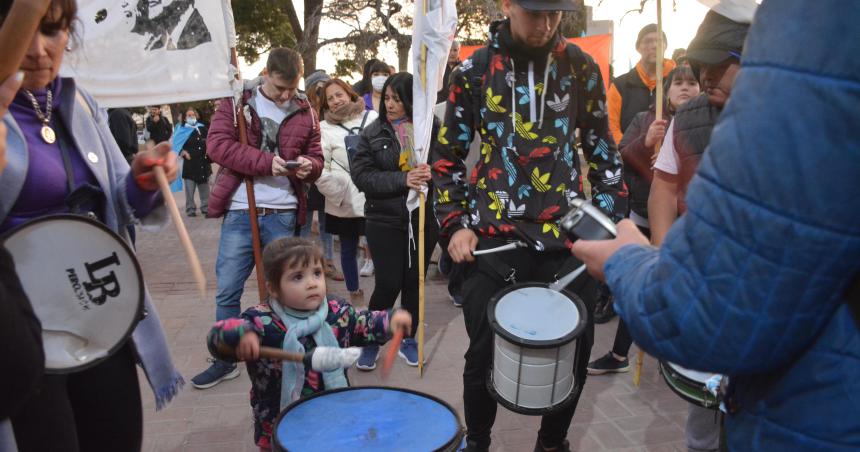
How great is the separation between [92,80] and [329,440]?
2.85 m

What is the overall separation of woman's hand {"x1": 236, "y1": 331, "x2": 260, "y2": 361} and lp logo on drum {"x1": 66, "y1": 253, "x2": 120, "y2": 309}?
57cm

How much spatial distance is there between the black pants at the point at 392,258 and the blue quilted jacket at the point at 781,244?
3.32m

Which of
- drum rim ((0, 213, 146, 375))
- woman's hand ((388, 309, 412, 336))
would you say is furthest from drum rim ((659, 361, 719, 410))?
drum rim ((0, 213, 146, 375))

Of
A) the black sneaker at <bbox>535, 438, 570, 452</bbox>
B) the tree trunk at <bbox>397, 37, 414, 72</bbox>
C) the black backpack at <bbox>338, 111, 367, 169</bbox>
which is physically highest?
the black backpack at <bbox>338, 111, 367, 169</bbox>

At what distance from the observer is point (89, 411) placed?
196cm

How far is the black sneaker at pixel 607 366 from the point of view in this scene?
4328mm

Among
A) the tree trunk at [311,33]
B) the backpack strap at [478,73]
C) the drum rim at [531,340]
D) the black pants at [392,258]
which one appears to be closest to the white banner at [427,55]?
the black pants at [392,258]

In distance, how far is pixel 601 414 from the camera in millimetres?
3752

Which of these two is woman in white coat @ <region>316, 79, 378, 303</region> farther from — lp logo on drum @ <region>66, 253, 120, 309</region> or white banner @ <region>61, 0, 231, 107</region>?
lp logo on drum @ <region>66, 253, 120, 309</region>

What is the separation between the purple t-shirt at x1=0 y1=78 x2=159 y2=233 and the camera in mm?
1812

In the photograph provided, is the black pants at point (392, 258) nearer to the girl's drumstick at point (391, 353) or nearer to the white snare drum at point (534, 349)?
the white snare drum at point (534, 349)

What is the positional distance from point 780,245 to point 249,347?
1.85m

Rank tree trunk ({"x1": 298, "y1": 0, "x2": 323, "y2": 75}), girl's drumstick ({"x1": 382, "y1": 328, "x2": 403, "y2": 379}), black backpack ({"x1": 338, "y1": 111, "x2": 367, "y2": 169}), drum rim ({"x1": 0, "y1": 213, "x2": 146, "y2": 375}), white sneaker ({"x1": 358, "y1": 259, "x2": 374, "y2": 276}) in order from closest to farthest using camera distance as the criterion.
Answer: drum rim ({"x1": 0, "y1": 213, "x2": 146, "y2": 375}) → girl's drumstick ({"x1": 382, "y1": 328, "x2": 403, "y2": 379}) → black backpack ({"x1": 338, "y1": 111, "x2": 367, "y2": 169}) → white sneaker ({"x1": 358, "y1": 259, "x2": 374, "y2": 276}) → tree trunk ({"x1": 298, "y1": 0, "x2": 323, "y2": 75})

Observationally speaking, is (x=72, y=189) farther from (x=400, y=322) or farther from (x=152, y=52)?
(x=152, y=52)
